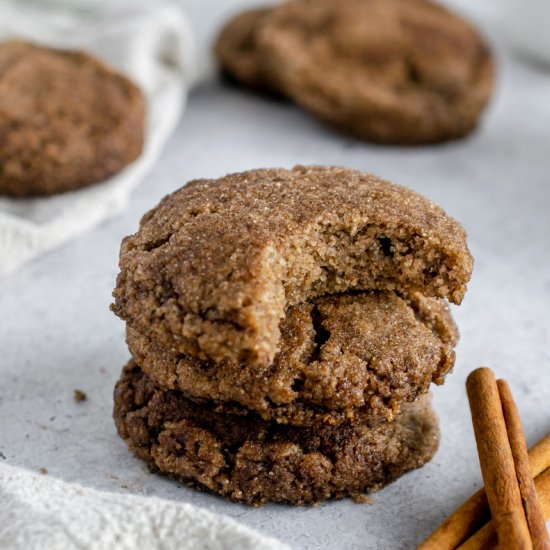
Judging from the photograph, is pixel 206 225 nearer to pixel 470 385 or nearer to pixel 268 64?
pixel 470 385

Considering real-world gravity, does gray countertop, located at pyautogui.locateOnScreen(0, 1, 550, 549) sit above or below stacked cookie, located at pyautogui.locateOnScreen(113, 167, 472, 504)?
below

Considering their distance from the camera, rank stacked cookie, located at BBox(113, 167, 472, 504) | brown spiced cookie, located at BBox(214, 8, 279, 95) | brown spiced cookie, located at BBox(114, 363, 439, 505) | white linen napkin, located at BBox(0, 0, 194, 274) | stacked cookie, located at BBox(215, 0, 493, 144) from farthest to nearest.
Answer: brown spiced cookie, located at BBox(214, 8, 279, 95), stacked cookie, located at BBox(215, 0, 493, 144), white linen napkin, located at BBox(0, 0, 194, 274), brown spiced cookie, located at BBox(114, 363, 439, 505), stacked cookie, located at BBox(113, 167, 472, 504)

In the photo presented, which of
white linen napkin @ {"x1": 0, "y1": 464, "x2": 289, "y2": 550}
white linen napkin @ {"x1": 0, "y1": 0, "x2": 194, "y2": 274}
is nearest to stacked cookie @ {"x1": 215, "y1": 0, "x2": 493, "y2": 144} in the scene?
white linen napkin @ {"x1": 0, "y1": 0, "x2": 194, "y2": 274}

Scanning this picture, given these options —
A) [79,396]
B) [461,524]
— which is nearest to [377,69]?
[79,396]

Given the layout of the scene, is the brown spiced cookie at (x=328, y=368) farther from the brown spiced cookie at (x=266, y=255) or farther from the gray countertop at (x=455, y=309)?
the gray countertop at (x=455, y=309)

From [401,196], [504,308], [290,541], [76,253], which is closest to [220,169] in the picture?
[76,253]

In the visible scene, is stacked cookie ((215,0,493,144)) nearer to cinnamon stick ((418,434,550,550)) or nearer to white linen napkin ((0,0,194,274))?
white linen napkin ((0,0,194,274))
